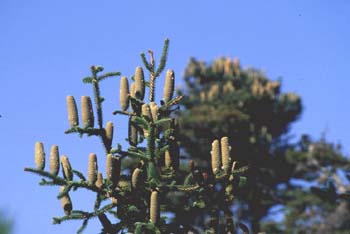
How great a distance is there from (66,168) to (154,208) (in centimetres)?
79

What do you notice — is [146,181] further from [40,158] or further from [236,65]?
[236,65]

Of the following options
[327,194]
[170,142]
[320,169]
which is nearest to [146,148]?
[170,142]

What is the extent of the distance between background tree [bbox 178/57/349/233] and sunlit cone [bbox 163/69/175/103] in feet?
73.0

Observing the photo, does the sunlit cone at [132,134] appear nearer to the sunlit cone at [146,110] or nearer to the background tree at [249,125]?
the sunlit cone at [146,110]

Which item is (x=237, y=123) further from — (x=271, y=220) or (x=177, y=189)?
(x=177, y=189)

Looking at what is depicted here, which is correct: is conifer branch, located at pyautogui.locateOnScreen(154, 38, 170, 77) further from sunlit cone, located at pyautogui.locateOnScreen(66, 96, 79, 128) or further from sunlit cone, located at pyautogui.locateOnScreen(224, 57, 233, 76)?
sunlit cone, located at pyautogui.locateOnScreen(224, 57, 233, 76)

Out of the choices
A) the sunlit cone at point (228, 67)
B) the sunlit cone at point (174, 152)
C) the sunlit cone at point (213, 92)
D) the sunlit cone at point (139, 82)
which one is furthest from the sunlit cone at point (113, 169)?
the sunlit cone at point (228, 67)

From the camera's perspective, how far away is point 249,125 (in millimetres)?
30016

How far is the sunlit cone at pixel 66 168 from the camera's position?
459cm

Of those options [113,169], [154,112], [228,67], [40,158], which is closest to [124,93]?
[154,112]

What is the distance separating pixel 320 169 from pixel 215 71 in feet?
32.7

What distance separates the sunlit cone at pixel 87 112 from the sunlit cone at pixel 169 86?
2.36ft

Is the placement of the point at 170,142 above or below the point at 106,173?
above

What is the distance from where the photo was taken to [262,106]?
30.6m
